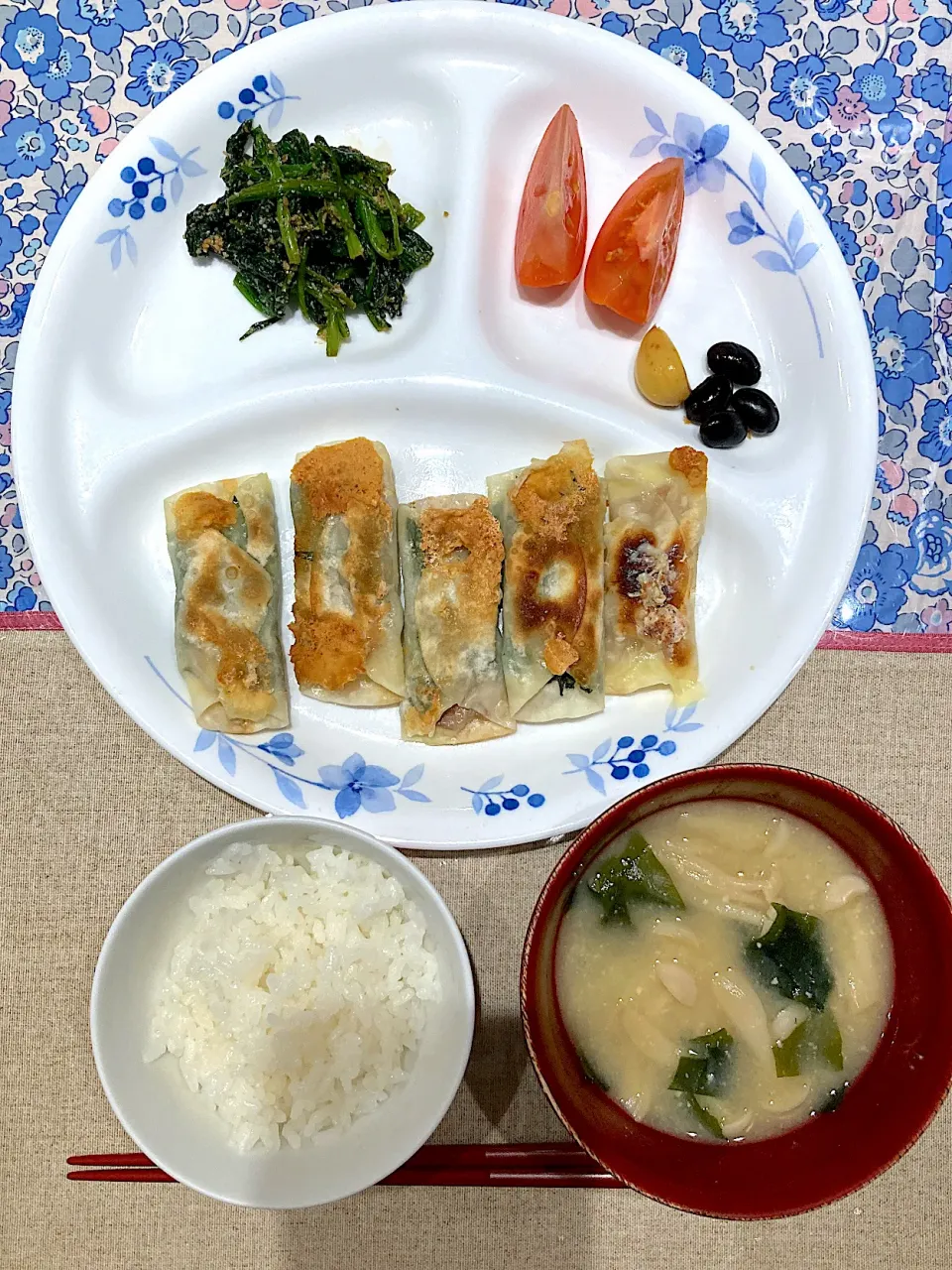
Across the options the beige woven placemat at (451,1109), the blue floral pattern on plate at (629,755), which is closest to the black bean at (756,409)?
the beige woven placemat at (451,1109)

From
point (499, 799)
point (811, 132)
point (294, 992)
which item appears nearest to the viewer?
point (294, 992)

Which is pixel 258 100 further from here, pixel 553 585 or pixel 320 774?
pixel 320 774

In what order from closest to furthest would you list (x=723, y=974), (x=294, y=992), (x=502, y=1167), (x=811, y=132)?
(x=723, y=974) < (x=294, y=992) < (x=502, y=1167) < (x=811, y=132)

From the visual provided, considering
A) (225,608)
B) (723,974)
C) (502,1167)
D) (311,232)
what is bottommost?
(502,1167)

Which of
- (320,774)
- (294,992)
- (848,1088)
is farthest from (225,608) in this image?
(848,1088)

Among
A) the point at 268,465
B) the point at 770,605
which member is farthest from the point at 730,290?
the point at 268,465

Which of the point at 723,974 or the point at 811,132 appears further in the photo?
the point at 811,132
